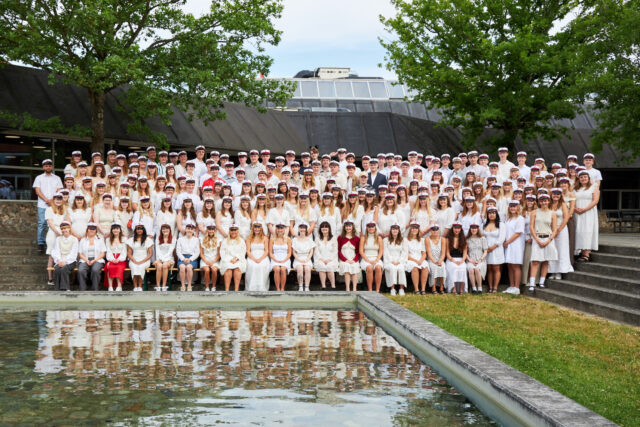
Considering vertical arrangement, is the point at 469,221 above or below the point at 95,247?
above

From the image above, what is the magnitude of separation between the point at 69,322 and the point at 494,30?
18.9 meters

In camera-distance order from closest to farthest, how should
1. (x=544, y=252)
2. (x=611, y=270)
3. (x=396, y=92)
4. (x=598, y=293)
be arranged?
1. (x=598, y=293)
2. (x=611, y=270)
3. (x=544, y=252)
4. (x=396, y=92)

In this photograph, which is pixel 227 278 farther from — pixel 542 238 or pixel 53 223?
pixel 542 238

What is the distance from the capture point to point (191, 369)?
6.10 meters

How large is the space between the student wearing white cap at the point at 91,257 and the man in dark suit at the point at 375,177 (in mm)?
5556

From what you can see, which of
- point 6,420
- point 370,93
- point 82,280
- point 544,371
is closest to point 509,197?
point 544,371

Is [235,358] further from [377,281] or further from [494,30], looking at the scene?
[494,30]

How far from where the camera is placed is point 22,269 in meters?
13.1

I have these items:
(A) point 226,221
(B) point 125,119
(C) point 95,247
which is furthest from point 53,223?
(B) point 125,119

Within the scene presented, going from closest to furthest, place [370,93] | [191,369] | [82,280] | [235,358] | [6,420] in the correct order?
[6,420] → [191,369] → [235,358] → [82,280] → [370,93]

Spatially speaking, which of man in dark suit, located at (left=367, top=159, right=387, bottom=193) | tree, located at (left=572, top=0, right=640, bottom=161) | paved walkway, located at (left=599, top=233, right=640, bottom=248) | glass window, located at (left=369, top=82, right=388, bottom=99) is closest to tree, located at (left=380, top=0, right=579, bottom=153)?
tree, located at (left=572, top=0, right=640, bottom=161)

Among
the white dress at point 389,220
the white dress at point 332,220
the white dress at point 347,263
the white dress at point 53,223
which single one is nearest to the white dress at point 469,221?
the white dress at point 389,220

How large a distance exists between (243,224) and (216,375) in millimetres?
7204

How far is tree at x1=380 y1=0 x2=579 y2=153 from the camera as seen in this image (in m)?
21.6
